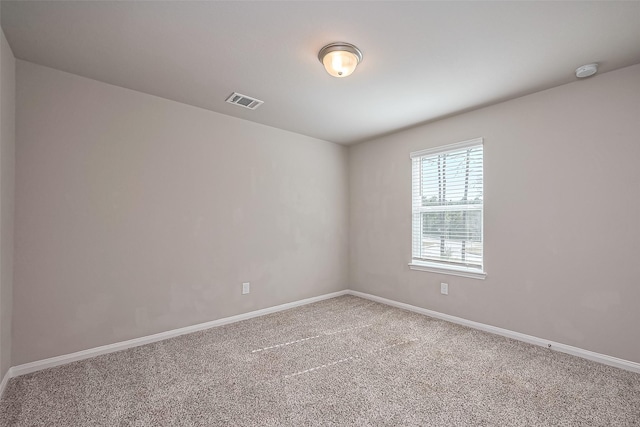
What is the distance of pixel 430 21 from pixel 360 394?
8.22 feet

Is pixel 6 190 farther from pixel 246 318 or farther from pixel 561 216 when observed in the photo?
pixel 561 216

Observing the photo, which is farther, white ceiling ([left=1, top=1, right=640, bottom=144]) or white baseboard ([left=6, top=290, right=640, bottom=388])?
white baseboard ([left=6, top=290, right=640, bottom=388])

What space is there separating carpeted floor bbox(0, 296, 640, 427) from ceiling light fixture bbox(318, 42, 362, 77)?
2345 mm

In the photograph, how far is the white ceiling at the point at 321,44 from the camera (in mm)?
1771

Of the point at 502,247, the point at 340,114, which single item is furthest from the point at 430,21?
the point at 502,247

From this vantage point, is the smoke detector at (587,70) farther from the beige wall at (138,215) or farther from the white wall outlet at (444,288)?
the beige wall at (138,215)

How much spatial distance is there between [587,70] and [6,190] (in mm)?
4558

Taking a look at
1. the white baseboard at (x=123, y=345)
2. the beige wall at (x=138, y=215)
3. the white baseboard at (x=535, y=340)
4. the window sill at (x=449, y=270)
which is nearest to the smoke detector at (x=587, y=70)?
the window sill at (x=449, y=270)

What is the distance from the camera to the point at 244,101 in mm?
3084

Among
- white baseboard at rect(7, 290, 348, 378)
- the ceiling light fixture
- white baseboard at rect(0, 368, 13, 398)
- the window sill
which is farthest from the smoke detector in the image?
white baseboard at rect(0, 368, 13, 398)

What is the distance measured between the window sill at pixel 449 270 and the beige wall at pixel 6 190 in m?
3.90

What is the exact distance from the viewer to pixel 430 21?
1861 mm

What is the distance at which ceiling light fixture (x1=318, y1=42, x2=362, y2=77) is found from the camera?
2.11m

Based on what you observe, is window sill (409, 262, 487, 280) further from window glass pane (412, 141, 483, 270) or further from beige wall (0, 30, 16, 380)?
beige wall (0, 30, 16, 380)
